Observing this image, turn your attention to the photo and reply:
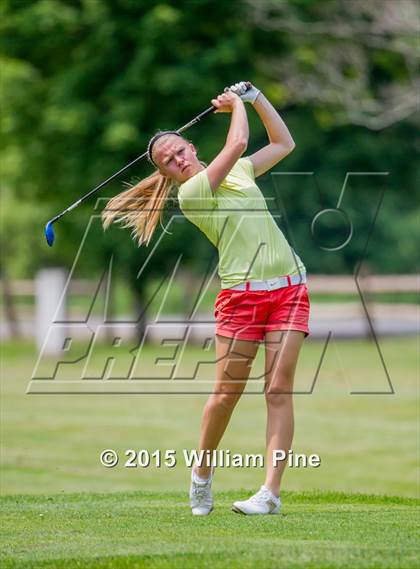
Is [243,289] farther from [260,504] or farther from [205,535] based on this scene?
[205,535]

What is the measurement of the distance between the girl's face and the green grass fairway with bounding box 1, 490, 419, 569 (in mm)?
1655

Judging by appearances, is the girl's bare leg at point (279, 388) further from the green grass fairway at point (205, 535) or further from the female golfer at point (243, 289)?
the green grass fairway at point (205, 535)

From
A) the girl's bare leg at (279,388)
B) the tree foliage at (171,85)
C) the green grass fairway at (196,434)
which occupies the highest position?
the girl's bare leg at (279,388)

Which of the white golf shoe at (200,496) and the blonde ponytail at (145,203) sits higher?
the blonde ponytail at (145,203)

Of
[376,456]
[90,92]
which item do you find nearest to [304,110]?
[90,92]

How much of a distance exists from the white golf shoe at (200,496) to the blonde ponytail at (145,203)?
1.19 meters

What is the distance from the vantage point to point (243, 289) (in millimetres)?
6273

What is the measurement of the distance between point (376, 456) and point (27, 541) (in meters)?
6.38

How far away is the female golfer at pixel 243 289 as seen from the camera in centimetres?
626

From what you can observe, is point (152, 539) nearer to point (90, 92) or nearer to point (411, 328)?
point (90, 92)

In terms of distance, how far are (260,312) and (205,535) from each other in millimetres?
1129

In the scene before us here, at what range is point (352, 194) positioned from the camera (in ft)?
91.8

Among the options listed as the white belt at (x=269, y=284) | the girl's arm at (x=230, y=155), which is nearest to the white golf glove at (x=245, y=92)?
the girl's arm at (x=230, y=155)

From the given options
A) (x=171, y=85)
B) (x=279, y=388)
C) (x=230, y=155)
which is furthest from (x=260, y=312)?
(x=171, y=85)
